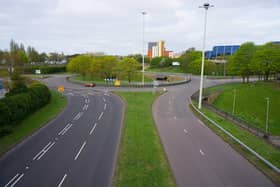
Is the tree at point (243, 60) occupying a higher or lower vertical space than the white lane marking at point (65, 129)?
higher

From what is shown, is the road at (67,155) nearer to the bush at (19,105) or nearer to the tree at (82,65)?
the bush at (19,105)

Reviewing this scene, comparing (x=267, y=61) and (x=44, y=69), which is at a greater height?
(x=267, y=61)

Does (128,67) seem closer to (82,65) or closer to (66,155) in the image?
(82,65)

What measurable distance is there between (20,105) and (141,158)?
1514cm

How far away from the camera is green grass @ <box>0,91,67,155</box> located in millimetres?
16547

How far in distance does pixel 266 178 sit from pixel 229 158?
2689 mm

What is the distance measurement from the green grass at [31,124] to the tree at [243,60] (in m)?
39.8

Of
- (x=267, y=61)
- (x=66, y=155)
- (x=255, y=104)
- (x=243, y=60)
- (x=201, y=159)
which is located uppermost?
(x=243, y=60)

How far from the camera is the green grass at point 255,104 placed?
87.1 ft

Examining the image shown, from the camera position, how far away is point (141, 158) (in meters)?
13.8

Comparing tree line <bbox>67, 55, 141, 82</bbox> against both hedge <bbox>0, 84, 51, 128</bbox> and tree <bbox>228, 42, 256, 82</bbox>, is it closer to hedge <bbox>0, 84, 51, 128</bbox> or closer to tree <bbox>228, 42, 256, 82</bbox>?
tree <bbox>228, 42, 256, 82</bbox>

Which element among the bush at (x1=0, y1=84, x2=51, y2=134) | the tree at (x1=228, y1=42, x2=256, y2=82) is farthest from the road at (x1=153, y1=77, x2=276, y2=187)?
the tree at (x1=228, y1=42, x2=256, y2=82)

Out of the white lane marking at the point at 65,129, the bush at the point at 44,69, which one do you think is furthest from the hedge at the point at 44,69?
the white lane marking at the point at 65,129

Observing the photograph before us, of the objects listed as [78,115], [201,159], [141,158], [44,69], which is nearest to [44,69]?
[44,69]
